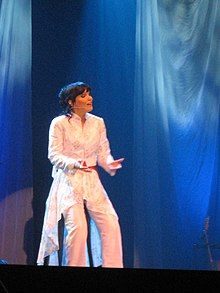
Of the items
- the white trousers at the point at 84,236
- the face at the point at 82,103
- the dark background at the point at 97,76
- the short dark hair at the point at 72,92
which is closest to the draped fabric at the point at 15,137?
the dark background at the point at 97,76

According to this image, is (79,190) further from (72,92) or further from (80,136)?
(72,92)

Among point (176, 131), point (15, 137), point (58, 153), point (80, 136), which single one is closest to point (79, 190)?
point (58, 153)

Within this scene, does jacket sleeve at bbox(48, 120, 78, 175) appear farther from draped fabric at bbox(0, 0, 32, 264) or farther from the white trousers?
draped fabric at bbox(0, 0, 32, 264)

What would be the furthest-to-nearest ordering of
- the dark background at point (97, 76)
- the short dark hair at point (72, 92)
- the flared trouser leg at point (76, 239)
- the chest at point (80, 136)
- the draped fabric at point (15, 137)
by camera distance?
1. the dark background at point (97, 76)
2. the draped fabric at point (15, 137)
3. the short dark hair at point (72, 92)
4. the chest at point (80, 136)
5. the flared trouser leg at point (76, 239)

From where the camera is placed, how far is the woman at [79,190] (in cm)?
414

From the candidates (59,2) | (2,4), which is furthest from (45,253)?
(59,2)

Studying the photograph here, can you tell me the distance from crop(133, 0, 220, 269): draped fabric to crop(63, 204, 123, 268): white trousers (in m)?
0.55

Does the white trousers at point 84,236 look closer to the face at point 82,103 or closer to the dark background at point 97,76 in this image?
the face at point 82,103

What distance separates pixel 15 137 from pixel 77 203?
1.02 meters

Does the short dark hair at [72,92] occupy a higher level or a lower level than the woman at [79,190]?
higher

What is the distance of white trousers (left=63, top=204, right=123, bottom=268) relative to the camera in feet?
13.4

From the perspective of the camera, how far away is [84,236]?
412 cm

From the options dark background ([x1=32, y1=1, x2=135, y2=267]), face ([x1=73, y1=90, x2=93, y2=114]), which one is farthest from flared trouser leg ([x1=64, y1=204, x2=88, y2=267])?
dark background ([x1=32, y1=1, x2=135, y2=267])

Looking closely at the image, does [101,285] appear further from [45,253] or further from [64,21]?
[64,21]
